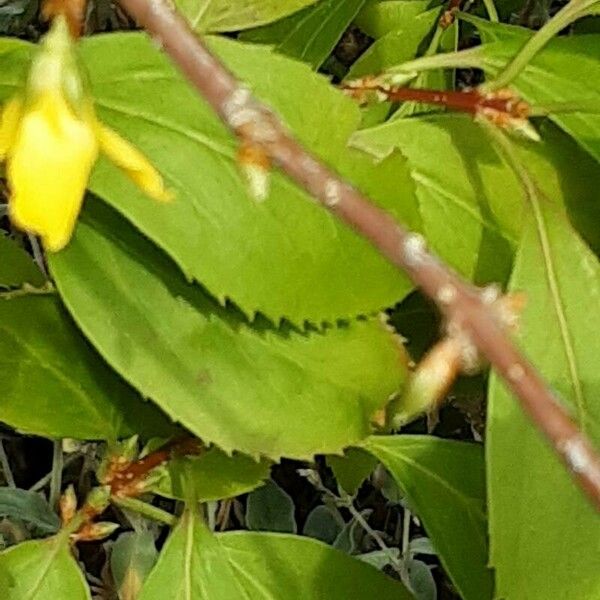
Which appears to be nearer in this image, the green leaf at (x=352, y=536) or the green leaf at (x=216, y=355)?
the green leaf at (x=216, y=355)

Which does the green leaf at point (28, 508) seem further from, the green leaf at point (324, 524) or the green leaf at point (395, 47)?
the green leaf at point (395, 47)

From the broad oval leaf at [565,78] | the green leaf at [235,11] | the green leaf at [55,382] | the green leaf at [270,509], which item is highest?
Answer: the green leaf at [235,11]

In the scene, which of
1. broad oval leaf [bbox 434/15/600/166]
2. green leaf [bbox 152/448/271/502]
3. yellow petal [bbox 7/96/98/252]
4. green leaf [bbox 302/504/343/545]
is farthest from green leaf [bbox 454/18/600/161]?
green leaf [bbox 302/504/343/545]

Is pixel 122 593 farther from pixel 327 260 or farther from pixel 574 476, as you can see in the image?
pixel 574 476

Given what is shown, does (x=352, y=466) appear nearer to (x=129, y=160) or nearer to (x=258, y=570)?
(x=258, y=570)

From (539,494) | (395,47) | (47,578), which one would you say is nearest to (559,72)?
(395,47)

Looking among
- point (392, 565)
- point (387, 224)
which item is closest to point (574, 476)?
point (387, 224)

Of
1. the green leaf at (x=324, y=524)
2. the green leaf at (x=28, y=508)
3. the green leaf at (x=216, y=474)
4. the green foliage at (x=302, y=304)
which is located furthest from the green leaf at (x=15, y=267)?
the green leaf at (x=324, y=524)
